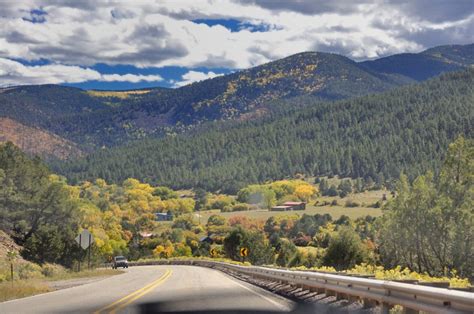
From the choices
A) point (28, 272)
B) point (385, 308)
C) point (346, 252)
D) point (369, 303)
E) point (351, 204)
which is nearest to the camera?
point (385, 308)

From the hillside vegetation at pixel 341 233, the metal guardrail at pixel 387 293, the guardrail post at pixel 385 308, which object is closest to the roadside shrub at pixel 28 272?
the hillside vegetation at pixel 341 233

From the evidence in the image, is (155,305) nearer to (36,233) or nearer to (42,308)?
(42,308)

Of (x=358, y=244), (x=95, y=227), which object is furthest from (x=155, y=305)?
(x=95, y=227)

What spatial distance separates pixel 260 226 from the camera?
159 m

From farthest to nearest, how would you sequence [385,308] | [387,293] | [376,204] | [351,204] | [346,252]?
[351,204]
[376,204]
[346,252]
[385,308]
[387,293]

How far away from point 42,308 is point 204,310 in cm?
417

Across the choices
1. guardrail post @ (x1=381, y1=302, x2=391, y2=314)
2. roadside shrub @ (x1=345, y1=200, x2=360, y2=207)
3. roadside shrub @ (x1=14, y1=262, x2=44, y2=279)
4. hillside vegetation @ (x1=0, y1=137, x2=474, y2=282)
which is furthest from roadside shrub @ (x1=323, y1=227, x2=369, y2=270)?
roadside shrub @ (x1=345, y1=200, x2=360, y2=207)

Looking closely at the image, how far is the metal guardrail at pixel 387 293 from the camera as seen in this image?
940 centimetres

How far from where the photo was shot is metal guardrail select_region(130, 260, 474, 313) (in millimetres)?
9398

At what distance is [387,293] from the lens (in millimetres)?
12750

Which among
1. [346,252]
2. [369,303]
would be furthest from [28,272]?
[369,303]

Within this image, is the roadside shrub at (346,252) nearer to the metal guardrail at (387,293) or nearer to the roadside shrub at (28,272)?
the roadside shrub at (28,272)

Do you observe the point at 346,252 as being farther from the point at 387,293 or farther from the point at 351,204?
the point at 351,204

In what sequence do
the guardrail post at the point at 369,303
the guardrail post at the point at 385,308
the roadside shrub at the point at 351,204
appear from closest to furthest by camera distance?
the guardrail post at the point at 385,308 → the guardrail post at the point at 369,303 → the roadside shrub at the point at 351,204
